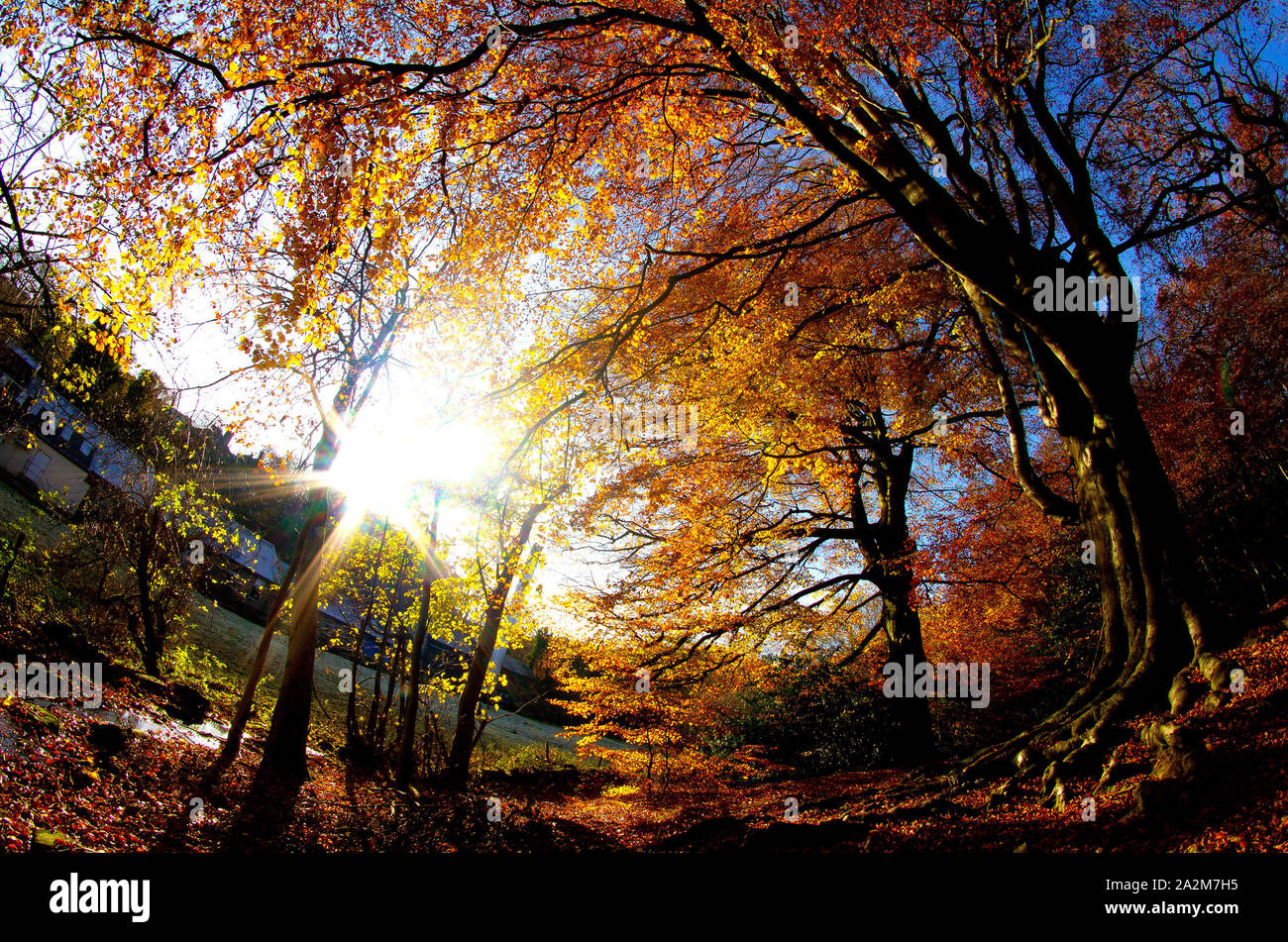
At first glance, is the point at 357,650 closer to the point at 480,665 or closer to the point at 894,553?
the point at 480,665

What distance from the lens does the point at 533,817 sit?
8.77 metres

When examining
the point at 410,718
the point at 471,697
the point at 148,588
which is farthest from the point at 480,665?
the point at 148,588

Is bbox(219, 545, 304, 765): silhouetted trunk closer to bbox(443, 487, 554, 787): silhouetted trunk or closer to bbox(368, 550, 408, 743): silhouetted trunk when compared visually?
bbox(368, 550, 408, 743): silhouetted trunk

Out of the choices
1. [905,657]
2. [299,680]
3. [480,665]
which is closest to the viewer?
[299,680]

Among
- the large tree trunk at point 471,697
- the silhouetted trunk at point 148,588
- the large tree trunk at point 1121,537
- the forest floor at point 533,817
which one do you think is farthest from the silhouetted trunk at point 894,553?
the silhouetted trunk at point 148,588

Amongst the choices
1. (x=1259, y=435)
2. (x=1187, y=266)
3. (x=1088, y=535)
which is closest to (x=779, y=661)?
(x=1088, y=535)

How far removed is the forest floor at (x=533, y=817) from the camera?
10.1 ft

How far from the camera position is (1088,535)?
583 centimetres

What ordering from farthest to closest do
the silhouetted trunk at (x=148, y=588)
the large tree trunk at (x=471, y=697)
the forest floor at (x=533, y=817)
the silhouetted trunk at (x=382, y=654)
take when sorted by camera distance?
the silhouetted trunk at (x=382, y=654) < the silhouetted trunk at (x=148, y=588) < the large tree trunk at (x=471, y=697) < the forest floor at (x=533, y=817)

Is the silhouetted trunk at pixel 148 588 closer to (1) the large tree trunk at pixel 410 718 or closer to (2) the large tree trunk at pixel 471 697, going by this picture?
(1) the large tree trunk at pixel 410 718

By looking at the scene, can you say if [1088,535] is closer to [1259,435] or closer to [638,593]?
[638,593]

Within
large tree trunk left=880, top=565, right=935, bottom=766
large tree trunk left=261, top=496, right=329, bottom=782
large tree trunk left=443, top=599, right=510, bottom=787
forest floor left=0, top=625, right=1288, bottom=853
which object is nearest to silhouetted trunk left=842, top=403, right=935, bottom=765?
large tree trunk left=880, top=565, right=935, bottom=766

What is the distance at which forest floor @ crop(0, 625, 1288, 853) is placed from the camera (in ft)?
10.1
